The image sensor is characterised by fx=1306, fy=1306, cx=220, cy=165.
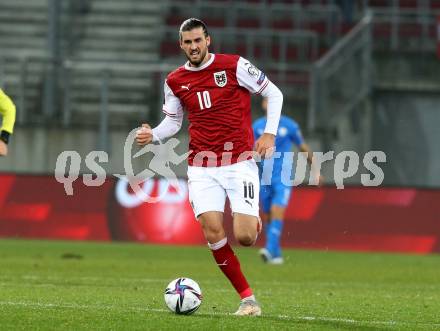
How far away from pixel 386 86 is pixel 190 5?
14.6ft

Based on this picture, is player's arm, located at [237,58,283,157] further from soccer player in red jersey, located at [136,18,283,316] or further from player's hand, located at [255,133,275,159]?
player's hand, located at [255,133,275,159]

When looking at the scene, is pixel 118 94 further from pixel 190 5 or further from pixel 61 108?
pixel 190 5

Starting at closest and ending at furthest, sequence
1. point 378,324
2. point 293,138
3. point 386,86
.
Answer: point 378,324
point 293,138
point 386,86

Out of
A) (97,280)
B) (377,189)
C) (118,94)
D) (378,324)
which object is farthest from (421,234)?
(378,324)

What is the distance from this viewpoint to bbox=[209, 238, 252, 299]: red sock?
10125 mm

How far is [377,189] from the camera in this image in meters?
21.3

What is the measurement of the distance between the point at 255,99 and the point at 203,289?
1052cm

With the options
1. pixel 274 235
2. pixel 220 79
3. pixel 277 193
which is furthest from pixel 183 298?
pixel 277 193

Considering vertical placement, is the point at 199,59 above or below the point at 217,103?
above

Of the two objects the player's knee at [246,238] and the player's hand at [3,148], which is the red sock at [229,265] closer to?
Result: the player's knee at [246,238]

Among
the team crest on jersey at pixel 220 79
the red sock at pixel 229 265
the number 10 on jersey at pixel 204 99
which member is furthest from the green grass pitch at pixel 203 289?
the team crest on jersey at pixel 220 79

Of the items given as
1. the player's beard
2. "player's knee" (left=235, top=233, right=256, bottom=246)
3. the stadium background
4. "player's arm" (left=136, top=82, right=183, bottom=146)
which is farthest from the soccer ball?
the stadium background

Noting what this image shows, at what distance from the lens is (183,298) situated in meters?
9.88

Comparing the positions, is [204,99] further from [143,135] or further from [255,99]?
[255,99]
